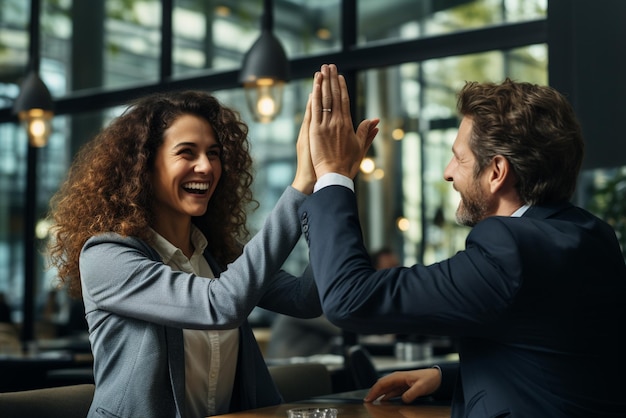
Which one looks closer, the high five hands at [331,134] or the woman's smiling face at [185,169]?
the high five hands at [331,134]

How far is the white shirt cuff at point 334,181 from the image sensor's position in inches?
80.2

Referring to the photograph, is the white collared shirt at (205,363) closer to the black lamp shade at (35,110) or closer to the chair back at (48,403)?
the chair back at (48,403)

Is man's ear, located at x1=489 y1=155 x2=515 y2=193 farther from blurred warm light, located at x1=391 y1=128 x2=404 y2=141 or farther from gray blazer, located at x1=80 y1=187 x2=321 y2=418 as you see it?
blurred warm light, located at x1=391 y1=128 x2=404 y2=141

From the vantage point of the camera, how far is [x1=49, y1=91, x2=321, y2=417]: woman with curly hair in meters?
2.28

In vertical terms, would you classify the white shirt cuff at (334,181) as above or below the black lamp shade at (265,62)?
below

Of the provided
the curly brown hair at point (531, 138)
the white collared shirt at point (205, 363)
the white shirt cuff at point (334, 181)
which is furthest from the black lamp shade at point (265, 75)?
the curly brown hair at point (531, 138)

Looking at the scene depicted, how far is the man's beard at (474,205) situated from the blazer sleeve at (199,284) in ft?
1.46

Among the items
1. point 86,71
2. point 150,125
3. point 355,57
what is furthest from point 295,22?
point 150,125

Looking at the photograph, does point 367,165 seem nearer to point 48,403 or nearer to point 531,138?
point 48,403

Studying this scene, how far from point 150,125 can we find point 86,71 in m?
5.57

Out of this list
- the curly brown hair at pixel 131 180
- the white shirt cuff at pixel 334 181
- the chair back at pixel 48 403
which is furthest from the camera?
the curly brown hair at pixel 131 180

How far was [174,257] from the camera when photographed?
2.61 metres

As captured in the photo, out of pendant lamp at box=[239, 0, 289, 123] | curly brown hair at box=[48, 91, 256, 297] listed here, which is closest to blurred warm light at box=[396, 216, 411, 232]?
pendant lamp at box=[239, 0, 289, 123]

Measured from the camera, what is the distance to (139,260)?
2.35 m
